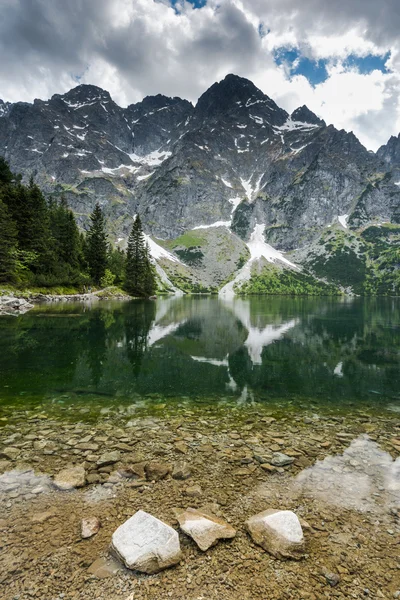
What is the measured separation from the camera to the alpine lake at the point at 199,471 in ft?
16.7

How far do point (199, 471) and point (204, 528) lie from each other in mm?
2518

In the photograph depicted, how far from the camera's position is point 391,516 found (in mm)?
6863

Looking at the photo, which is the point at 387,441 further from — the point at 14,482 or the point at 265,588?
the point at 14,482

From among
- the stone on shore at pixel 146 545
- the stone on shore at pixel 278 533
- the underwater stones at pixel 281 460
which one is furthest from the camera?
the underwater stones at pixel 281 460

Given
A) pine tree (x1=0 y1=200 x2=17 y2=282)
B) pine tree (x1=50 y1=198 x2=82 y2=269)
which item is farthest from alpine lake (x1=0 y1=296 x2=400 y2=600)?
pine tree (x1=50 y1=198 x2=82 y2=269)

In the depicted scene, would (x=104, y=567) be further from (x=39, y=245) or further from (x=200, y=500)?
(x=39, y=245)

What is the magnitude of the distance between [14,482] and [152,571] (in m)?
4.79

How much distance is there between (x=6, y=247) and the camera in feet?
176

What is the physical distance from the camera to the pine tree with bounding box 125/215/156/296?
4309 inches

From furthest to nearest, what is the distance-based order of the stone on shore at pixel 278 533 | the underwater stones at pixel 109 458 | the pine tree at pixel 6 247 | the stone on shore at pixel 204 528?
the pine tree at pixel 6 247 → the underwater stones at pixel 109 458 → the stone on shore at pixel 204 528 → the stone on shore at pixel 278 533

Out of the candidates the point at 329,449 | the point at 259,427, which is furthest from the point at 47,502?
the point at 329,449

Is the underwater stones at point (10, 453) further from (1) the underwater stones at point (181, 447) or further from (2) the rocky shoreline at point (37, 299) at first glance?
(2) the rocky shoreline at point (37, 299)

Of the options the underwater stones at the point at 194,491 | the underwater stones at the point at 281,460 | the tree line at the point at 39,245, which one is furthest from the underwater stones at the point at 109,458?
the tree line at the point at 39,245

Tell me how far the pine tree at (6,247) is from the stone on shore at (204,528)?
59672 millimetres
